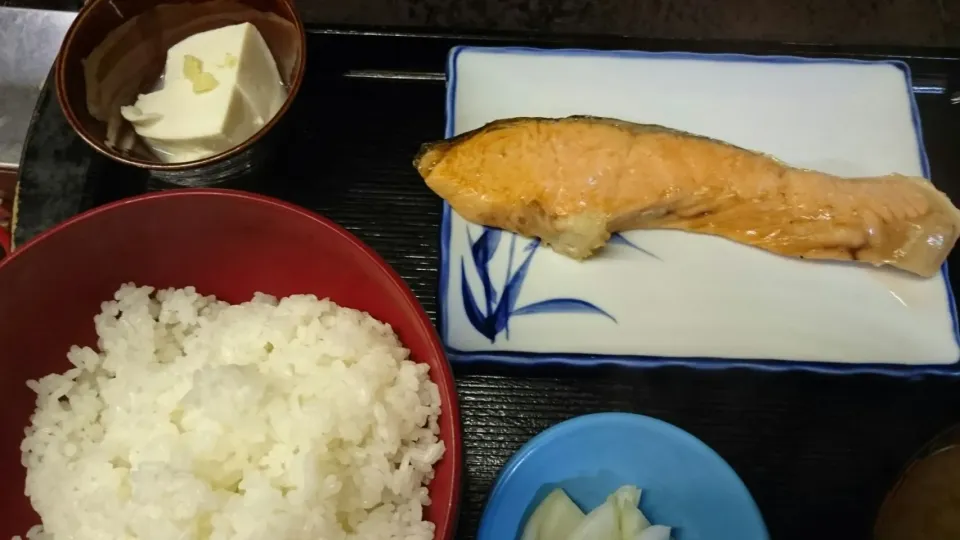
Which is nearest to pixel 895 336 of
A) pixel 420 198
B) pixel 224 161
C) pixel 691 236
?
pixel 691 236

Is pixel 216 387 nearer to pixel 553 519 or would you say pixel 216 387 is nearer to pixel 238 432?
pixel 238 432

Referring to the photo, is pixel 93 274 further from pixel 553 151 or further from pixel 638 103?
pixel 638 103

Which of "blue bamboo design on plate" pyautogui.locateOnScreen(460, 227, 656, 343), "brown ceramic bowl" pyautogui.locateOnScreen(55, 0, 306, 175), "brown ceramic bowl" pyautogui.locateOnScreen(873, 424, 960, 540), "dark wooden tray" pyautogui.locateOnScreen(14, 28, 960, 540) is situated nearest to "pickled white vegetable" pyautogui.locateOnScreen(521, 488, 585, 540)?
"dark wooden tray" pyautogui.locateOnScreen(14, 28, 960, 540)

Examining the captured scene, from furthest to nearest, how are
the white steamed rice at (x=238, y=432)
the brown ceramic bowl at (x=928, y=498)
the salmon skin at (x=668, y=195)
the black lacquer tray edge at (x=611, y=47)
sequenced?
the black lacquer tray edge at (x=611, y=47)
the salmon skin at (x=668, y=195)
the brown ceramic bowl at (x=928, y=498)
the white steamed rice at (x=238, y=432)

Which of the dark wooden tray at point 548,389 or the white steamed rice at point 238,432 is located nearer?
the white steamed rice at point 238,432

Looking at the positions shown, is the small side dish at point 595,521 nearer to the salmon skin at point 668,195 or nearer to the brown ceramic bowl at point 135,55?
the salmon skin at point 668,195

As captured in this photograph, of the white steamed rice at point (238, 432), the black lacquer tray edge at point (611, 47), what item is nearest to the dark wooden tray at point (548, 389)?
the black lacquer tray edge at point (611, 47)

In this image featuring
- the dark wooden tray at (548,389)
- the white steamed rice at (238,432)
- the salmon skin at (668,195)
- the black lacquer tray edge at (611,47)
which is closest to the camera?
the white steamed rice at (238,432)
